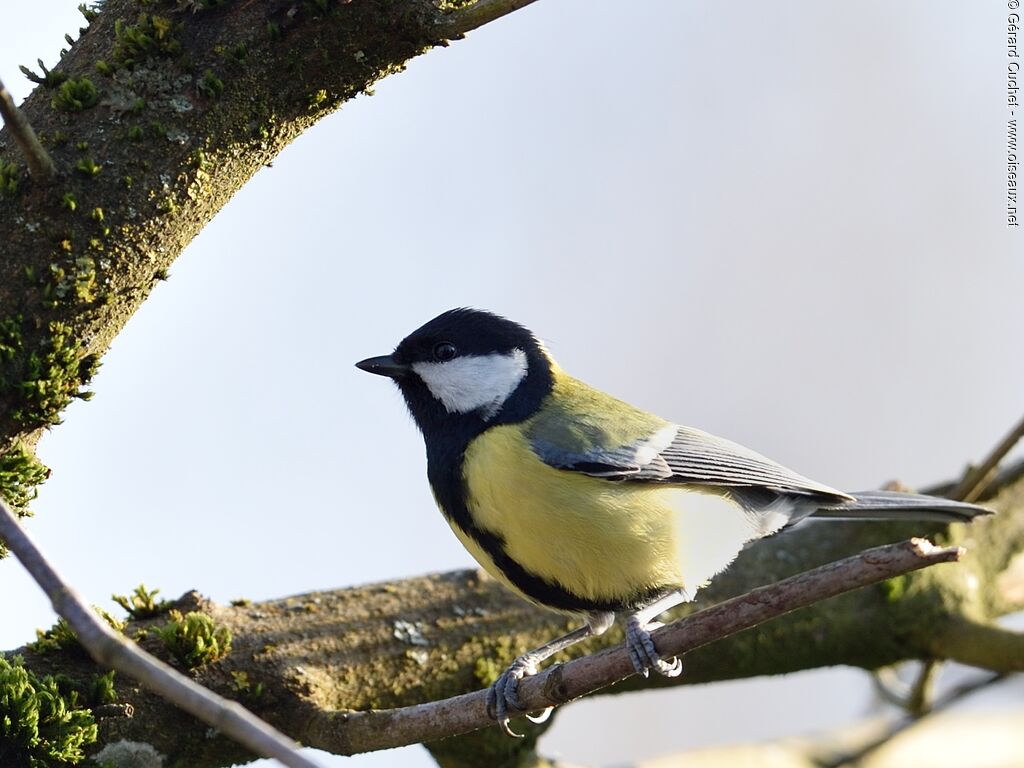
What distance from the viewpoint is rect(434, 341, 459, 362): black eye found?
275 centimetres

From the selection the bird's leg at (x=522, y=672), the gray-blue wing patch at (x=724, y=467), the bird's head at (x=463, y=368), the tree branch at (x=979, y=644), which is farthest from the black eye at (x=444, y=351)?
the tree branch at (x=979, y=644)

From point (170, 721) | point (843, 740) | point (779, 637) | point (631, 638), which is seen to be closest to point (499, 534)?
point (631, 638)

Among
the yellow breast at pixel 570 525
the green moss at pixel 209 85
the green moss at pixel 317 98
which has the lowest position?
the yellow breast at pixel 570 525

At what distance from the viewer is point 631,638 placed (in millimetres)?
2215

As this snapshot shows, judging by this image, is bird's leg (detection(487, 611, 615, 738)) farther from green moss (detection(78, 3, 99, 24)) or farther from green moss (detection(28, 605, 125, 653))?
green moss (detection(78, 3, 99, 24))

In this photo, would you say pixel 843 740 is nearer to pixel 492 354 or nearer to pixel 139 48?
pixel 492 354

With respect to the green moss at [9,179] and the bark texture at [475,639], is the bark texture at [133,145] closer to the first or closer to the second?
the green moss at [9,179]

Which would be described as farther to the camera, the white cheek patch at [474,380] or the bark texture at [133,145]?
the white cheek patch at [474,380]

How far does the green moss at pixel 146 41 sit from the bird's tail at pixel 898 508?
1.96m

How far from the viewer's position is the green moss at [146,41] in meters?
1.97

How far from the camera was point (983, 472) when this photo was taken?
10.4 feet

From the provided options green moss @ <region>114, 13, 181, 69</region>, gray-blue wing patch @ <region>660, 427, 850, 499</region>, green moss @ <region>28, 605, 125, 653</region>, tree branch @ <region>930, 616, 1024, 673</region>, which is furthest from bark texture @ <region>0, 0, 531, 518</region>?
tree branch @ <region>930, 616, 1024, 673</region>

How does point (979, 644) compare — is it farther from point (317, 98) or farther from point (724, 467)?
point (317, 98)

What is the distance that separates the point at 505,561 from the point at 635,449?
1.43 ft
